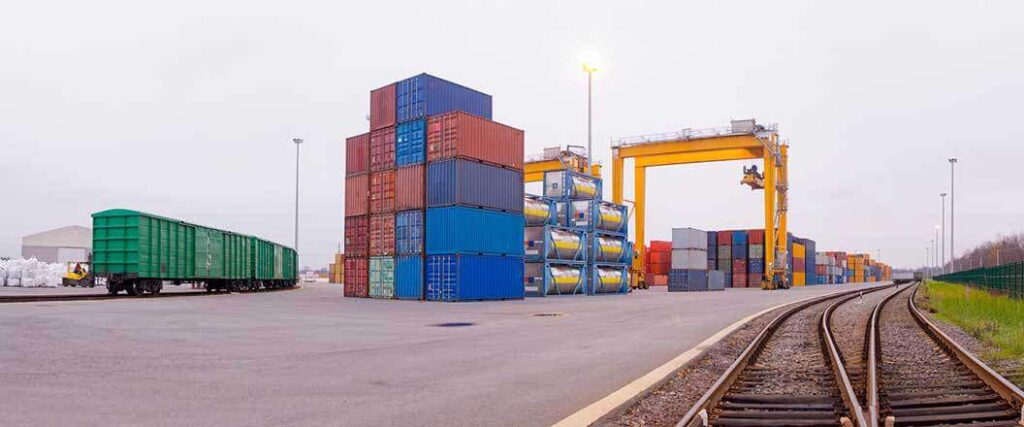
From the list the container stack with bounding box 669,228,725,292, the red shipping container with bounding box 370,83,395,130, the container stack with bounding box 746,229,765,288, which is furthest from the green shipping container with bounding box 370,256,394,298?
the container stack with bounding box 746,229,765,288

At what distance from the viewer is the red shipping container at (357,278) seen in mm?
31719

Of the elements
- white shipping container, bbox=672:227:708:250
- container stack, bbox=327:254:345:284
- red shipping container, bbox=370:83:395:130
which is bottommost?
container stack, bbox=327:254:345:284

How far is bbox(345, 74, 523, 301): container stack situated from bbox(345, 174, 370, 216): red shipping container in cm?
5

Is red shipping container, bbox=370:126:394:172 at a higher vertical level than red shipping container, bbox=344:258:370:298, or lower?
higher

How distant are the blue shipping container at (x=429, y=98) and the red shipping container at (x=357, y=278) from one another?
7.05m

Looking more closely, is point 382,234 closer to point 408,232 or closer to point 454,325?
point 408,232

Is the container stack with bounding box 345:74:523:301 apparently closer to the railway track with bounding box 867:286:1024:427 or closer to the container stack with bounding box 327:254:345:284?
the railway track with bounding box 867:286:1024:427

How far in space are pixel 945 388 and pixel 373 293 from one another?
26332 millimetres

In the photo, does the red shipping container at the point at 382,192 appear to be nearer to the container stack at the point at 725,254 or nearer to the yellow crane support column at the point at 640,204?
the yellow crane support column at the point at 640,204

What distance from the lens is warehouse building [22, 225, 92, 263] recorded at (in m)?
96.6

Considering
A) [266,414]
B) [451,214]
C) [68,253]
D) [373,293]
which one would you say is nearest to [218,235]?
[373,293]

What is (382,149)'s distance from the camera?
31641 mm

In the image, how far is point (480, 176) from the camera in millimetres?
29375

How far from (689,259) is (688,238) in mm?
1827
